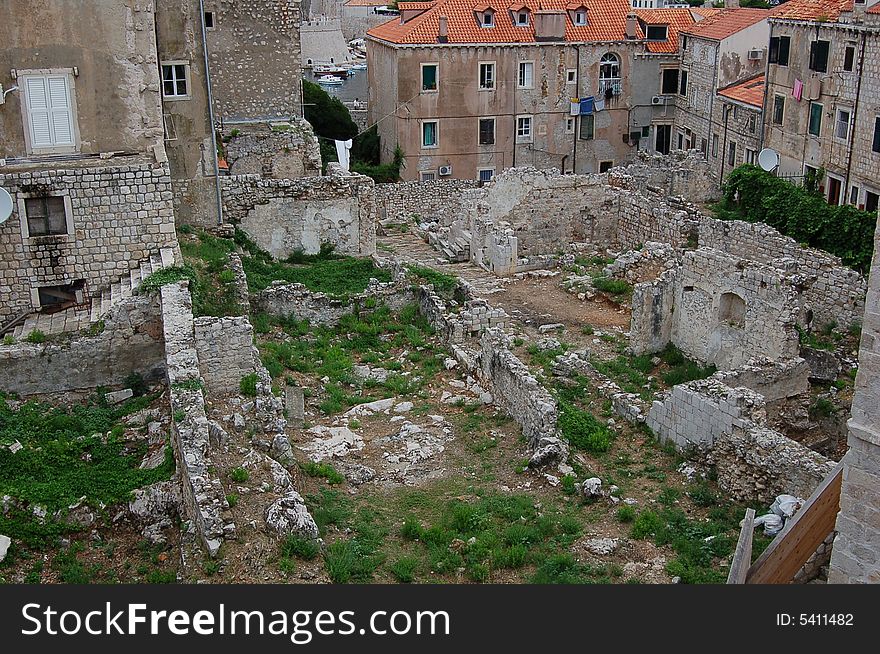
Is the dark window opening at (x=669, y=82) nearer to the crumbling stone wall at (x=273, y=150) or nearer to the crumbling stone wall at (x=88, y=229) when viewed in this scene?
the crumbling stone wall at (x=273, y=150)

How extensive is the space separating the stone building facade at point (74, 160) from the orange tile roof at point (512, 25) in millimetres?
20873

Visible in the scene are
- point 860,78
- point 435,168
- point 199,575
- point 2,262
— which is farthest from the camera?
point 435,168

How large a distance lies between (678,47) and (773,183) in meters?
15.5

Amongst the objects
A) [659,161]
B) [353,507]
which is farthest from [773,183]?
[353,507]

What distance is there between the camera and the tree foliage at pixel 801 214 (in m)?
23.2

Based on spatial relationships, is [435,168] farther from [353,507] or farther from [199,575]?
[199,575]

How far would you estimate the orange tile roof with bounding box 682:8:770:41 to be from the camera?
116 ft

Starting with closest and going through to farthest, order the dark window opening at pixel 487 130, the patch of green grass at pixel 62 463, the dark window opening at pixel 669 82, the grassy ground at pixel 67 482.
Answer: the grassy ground at pixel 67 482 < the patch of green grass at pixel 62 463 < the dark window opening at pixel 487 130 < the dark window opening at pixel 669 82

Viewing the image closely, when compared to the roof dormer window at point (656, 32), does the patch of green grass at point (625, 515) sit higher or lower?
lower

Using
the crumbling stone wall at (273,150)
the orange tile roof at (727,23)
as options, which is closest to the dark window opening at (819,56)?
the orange tile roof at (727,23)

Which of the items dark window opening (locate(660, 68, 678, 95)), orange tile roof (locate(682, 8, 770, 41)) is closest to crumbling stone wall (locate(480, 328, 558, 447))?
orange tile roof (locate(682, 8, 770, 41))

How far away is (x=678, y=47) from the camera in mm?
40344

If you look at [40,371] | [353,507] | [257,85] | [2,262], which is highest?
[257,85]

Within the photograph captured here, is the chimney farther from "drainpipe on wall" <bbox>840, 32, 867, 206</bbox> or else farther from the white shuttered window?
the white shuttered window
